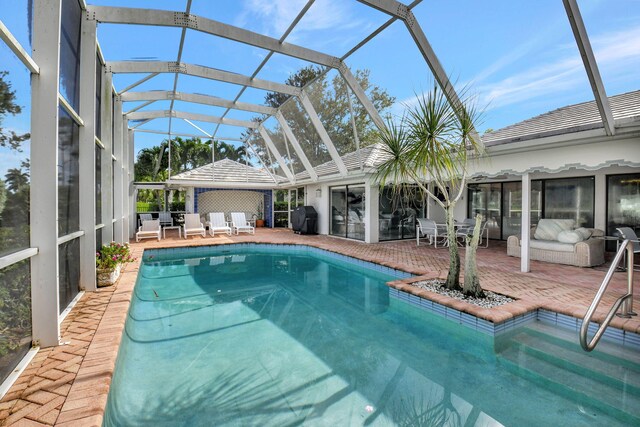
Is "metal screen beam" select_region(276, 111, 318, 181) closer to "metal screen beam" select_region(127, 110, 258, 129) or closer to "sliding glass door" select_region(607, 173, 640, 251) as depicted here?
"metal screen beam" select_region(127, 110, 258, 129)

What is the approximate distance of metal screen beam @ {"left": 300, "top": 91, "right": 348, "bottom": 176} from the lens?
10.1 meters

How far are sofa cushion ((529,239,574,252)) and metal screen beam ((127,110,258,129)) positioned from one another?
37.2 ft

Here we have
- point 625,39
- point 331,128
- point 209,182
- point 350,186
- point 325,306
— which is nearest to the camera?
point 625,39

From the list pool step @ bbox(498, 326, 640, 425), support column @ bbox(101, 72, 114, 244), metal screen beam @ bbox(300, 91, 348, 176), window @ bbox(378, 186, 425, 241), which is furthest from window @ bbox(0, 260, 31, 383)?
window @ bbox(378, 186, 425, 241)

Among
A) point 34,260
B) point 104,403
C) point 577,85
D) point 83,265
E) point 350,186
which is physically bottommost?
point 104,403

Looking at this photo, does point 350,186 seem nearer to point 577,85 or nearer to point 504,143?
point 504,143

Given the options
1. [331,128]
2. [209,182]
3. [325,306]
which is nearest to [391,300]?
[325,306]

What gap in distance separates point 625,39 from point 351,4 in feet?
15.0

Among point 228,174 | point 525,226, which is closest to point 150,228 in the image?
point 228,174

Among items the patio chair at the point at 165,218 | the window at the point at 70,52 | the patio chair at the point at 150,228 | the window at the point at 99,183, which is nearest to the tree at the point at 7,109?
the window at the point at 70,52

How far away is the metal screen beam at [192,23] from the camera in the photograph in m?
5.53

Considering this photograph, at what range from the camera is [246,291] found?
6.79m

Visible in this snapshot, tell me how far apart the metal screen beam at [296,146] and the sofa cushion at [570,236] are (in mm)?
8712

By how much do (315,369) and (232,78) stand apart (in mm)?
8072
